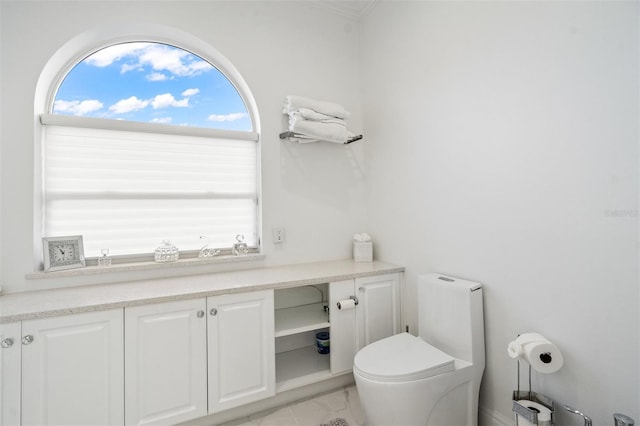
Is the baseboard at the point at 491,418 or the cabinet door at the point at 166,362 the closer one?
the cabinet door at the point at 166,362

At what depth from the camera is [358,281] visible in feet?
6.86

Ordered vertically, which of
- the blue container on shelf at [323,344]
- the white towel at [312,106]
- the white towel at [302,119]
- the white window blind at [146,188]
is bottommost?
the blue container on shelf at [323,344]

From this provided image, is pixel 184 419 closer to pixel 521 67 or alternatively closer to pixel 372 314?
pixel 372 314

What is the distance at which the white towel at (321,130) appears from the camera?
223 centimetres

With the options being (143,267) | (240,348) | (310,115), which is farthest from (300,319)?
(310,115)

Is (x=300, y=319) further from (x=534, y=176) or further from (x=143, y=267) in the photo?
(x=534, y=176)

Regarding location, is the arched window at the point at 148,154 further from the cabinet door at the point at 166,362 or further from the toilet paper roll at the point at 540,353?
the toilet paper roll at the point at 540,353

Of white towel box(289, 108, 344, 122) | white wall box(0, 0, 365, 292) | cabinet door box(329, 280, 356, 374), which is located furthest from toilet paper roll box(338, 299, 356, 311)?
white towel box(289, 108, 344, 122)

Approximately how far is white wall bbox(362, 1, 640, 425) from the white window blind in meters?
1.33

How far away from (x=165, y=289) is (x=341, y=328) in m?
1.12

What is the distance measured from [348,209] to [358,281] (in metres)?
0.77

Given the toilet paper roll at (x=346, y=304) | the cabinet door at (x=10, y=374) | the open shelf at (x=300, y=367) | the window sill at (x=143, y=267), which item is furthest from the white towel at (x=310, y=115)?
the cabinet door at (x=10, y=374)

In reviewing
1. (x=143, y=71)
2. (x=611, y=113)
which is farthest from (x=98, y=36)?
(x=611, y=113)

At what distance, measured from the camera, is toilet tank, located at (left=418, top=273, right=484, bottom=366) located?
1.62m
